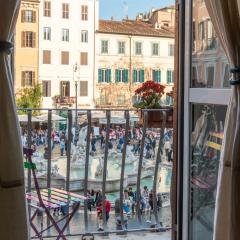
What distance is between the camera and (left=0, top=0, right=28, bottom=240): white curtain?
1682 mm

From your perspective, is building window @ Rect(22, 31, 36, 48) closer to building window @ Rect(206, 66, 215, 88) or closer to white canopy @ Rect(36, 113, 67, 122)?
white canopy @ Rect(36, 113, 67, 122)

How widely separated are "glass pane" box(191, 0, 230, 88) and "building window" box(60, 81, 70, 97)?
267 cm

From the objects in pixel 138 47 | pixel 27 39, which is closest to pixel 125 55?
pixel 138 47

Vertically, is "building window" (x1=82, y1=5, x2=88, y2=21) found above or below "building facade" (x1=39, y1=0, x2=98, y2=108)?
above

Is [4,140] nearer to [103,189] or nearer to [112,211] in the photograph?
[103,189]

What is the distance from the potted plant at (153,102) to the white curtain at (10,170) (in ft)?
6.52

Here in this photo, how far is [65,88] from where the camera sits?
5332 millimetres

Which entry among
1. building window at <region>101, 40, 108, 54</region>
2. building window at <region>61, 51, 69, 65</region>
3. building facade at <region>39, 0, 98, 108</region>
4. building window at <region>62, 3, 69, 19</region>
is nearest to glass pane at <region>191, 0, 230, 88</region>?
building facade at <region>39, 0, 98, 108</region>

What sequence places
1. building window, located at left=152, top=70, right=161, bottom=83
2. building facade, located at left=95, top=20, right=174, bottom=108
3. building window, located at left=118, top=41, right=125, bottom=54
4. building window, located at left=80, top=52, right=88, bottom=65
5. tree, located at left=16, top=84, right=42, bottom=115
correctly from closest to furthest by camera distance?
1. tree, located at left=16, top=84, right=42, bottom=115
2. building window, located at left=152, top=70, right=161, bottom=83
3. building facade, located at left=95, top=20, right=174, bottom=108
4. building window, located at left=80, top=52, right=88, bottom=65
5. building window, located at left=118, top=41, right=125, bottom=54

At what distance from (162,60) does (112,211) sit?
3.21 meters

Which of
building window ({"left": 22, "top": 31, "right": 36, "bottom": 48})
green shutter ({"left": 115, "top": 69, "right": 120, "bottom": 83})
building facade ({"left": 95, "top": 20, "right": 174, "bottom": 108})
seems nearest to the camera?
building window ({"left": 22, "top": 31, "right": 36, "bottom": 48})

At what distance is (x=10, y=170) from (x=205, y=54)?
4.27ft

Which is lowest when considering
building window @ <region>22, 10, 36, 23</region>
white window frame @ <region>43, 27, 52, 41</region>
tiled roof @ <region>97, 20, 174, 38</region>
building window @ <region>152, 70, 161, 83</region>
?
building window @ <region>152, 70, 161, 83</region>

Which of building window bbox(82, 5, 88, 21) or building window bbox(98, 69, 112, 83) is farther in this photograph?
building window bbox(82, 5, 88, 21)
